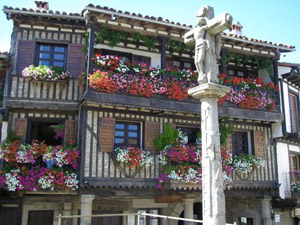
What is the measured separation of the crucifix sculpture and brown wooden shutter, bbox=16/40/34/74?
763cm

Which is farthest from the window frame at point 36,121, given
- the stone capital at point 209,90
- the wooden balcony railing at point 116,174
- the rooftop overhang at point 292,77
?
the rooftop overhang at point 292,77

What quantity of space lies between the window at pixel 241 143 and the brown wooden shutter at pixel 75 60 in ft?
21.6

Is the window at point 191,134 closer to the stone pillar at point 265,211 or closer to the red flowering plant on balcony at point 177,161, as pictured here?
the red flowering plant on balcony at point 177,161

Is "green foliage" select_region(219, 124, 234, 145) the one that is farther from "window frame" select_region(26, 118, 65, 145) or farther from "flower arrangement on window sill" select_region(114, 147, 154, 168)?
"window frame" select_region(26, 118, 65, 145)

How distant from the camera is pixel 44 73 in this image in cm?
1167

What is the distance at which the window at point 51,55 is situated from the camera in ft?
41.5

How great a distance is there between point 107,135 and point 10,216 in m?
4.39

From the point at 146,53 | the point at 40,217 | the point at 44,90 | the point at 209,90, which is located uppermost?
the point at 146,53

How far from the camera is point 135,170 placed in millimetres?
11586

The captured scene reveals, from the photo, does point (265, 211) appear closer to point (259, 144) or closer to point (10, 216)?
point (259, 144)

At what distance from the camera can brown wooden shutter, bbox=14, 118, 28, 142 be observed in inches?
466

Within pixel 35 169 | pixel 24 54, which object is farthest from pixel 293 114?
pixel 24 54

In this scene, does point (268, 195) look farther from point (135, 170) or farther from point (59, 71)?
point (59, 71)

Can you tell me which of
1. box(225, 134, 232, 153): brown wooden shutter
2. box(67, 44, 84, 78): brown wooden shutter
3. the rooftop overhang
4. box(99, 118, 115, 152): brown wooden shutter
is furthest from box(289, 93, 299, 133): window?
box(67, 44, 84, 78): brown wooden shutter
